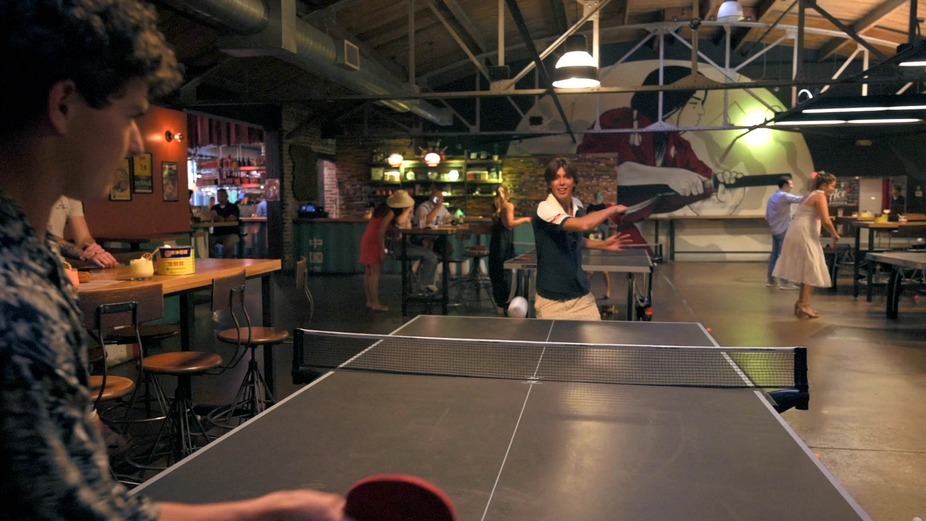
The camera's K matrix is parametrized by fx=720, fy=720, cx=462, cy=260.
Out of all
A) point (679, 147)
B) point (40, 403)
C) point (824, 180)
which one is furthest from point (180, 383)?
point (679, 147)

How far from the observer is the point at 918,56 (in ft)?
22.1

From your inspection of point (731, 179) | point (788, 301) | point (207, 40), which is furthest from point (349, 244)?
point (731, 179)

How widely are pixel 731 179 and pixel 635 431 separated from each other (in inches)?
608

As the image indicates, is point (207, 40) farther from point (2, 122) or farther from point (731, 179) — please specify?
point (731, 179)

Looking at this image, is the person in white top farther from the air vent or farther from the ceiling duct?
the air vent

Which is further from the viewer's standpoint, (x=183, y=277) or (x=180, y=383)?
(x=183, y=277)

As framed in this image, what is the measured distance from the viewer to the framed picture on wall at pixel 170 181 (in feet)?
31.3

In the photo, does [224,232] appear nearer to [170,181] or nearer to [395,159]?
[170,181]

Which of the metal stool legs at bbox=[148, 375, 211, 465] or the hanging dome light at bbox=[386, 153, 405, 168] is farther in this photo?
the hanging dome light at bbox=[386, 153, 405, 168]

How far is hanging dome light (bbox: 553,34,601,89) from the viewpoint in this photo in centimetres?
692

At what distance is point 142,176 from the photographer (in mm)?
9133

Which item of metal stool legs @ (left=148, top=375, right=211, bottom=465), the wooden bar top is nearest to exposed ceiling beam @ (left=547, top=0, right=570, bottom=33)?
the wooden bar top

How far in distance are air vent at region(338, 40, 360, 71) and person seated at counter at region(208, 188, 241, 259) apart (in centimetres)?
469

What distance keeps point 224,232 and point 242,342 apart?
8.97 meters
